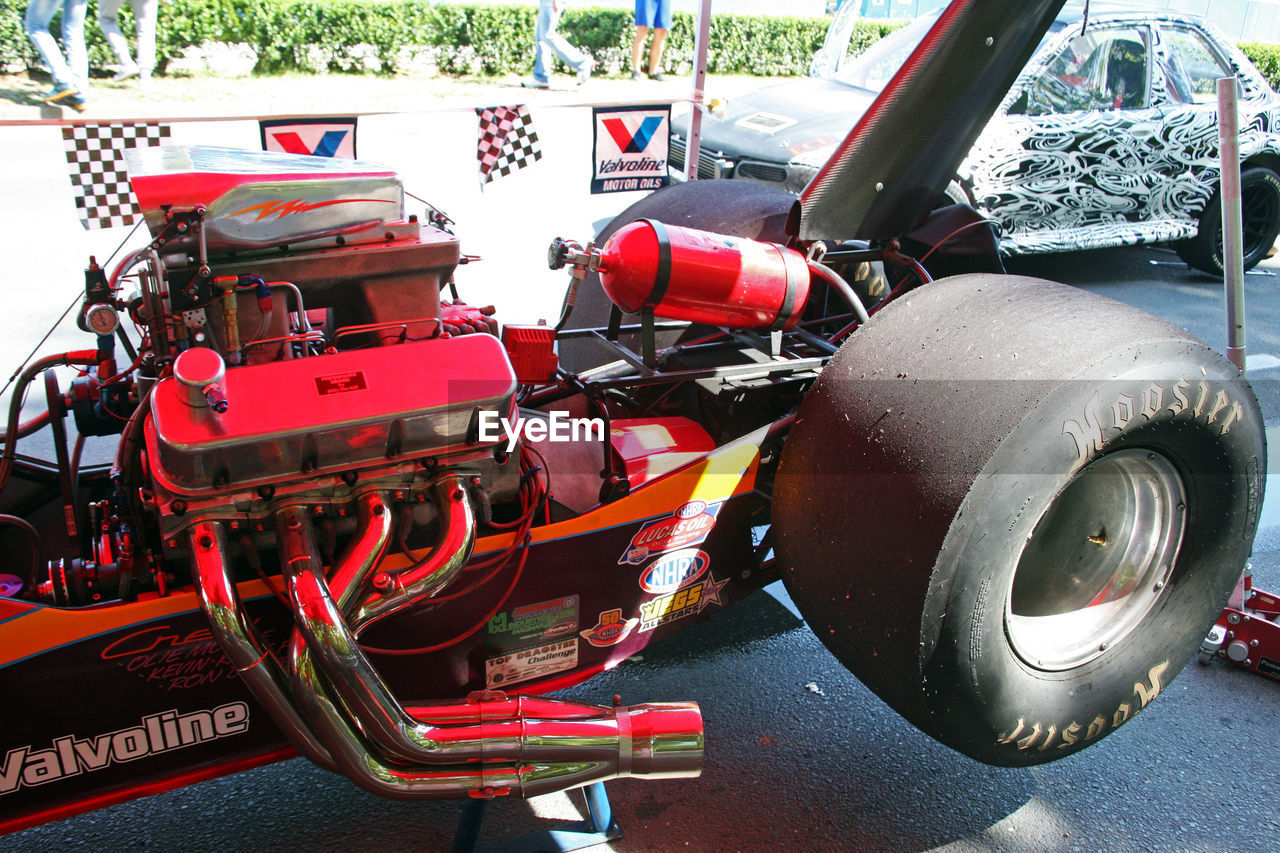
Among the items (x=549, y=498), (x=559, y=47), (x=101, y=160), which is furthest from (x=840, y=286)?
(x=559, y=47)

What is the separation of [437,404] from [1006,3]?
156 cm

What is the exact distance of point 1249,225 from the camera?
673cm

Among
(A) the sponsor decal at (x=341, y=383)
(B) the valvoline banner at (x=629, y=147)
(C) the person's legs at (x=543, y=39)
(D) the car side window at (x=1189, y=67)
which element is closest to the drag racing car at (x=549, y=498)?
(A) the sponsor decal at (x=341, y=383)

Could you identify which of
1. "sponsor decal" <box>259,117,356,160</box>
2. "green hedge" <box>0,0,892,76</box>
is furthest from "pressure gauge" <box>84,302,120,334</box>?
"green hedge" <box>0,0,892,76</box>

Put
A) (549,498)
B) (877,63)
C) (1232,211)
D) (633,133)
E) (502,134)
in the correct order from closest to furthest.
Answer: (549,498), (1232,211), (502,134), (633,133), (877,63)

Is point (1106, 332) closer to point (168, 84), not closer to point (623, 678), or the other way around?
point (623, 678)

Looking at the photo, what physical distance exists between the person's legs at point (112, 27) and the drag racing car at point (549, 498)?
32.1 ft

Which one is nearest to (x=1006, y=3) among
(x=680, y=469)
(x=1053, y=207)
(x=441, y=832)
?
(x=680, y=469)

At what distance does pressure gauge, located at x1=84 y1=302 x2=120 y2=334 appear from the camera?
180cm

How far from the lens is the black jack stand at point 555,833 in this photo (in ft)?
6.25

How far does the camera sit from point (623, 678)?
2.48 m

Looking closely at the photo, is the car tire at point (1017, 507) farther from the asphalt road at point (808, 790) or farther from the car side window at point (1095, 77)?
the car side window at point (1095, 77)

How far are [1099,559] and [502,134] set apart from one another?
10.3 ft

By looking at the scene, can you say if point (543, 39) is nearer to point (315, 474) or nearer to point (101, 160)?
point (101, 160)
